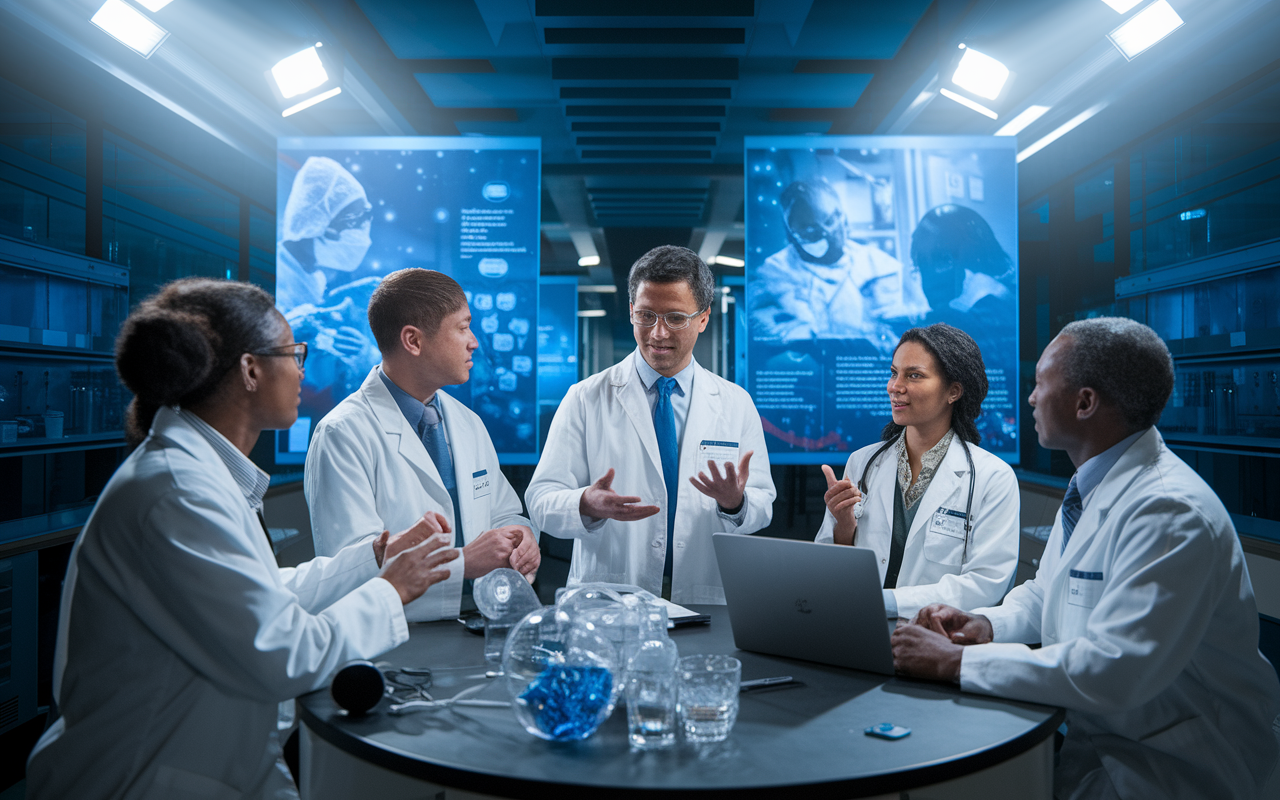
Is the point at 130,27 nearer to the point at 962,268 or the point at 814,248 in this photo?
the point at 814,248

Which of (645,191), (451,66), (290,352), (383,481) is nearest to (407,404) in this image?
(383,481)

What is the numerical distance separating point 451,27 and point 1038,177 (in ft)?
12.3

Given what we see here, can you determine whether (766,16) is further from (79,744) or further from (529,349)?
(79,744)

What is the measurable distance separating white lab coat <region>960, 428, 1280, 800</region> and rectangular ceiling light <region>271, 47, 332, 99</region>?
3.96 m

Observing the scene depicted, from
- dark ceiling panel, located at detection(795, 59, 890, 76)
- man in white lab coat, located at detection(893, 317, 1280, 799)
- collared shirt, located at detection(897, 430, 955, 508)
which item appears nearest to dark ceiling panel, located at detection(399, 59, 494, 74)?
dark ceiling panel, located at detection(795, 59, 890, 76)

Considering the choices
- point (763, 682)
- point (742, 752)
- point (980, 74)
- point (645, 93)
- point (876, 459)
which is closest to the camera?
point (742, 752)

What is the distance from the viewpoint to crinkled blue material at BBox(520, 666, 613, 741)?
45.4 inches

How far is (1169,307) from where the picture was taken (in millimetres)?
3582

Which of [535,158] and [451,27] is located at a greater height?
[451,27]

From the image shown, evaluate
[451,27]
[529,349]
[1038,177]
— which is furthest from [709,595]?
[1038,177]

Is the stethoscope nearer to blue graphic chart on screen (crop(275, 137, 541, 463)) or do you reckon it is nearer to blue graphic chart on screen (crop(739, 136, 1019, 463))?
blue graphic chart on screen (crop(739, 136, 1019, 463))

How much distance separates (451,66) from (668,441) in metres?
2.89

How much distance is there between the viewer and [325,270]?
410 cm

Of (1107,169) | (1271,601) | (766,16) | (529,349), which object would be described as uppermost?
(766,16)
